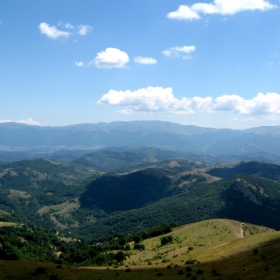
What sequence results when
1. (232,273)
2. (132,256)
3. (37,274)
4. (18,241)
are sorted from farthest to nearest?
(18,241), (132,256), (37,274), (232,273)

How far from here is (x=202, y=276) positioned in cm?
4188

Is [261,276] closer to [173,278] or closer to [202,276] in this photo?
[202,276]

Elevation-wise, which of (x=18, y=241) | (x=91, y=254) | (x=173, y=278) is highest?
(x=173, y=278)

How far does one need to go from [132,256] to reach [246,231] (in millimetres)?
61110

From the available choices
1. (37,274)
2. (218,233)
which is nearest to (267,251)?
(37,274)

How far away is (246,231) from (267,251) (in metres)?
81.0

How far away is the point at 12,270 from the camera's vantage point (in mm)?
50969

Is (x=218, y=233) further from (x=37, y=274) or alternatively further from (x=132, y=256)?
(x=37, y=274)

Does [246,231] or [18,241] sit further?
[18,241]

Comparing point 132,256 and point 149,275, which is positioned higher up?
point 149,275

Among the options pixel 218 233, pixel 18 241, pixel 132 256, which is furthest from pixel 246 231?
pixel 18 241

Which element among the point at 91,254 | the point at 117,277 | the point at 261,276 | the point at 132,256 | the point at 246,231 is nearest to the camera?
the point at 261,276

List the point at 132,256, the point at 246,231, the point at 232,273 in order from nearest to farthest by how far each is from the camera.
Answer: the point at 232,273 < the point at 132,256 < the point at 246,231

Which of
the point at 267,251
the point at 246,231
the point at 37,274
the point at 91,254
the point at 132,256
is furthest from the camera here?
the point at 246,231
